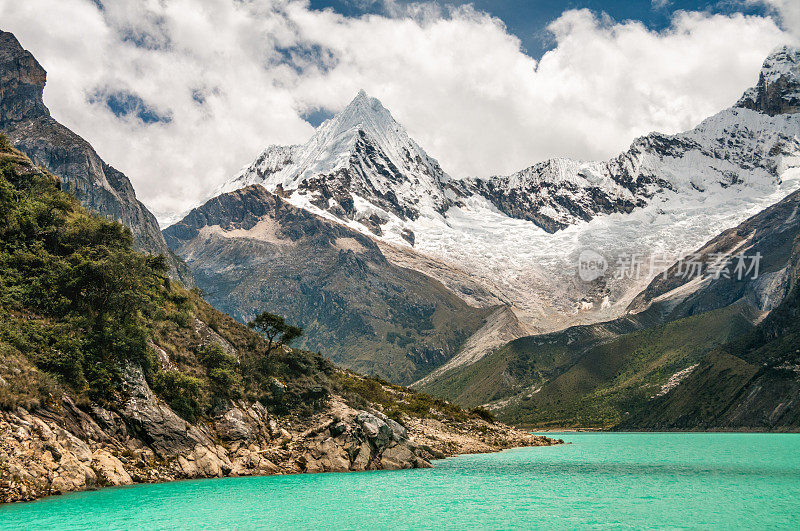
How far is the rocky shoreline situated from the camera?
43.5 m

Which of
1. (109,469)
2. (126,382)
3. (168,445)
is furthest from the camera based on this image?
(168,445)

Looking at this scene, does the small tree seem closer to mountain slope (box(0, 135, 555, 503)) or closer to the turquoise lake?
mountain slope (box(0, 135, 555, 503))

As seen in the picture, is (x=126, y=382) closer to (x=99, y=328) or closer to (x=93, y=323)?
(x=99, y=328)

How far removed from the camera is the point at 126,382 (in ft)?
186

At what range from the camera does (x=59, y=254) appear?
65562 millimetres

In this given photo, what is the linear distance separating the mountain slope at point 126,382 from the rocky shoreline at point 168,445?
4.8 inches

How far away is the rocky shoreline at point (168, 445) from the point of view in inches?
1713

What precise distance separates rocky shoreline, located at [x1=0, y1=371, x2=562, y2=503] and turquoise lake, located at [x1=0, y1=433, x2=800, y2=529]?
1.84 meters

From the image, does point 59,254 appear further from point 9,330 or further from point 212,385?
point 212,385

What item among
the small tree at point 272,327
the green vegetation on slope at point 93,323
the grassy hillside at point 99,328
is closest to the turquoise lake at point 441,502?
the grassy hillside at point 99,328

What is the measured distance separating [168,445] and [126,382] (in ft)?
23.2

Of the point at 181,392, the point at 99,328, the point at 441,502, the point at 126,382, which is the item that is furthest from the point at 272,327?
the point at 441,502

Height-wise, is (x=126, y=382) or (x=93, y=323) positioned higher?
(x=93, y=323)

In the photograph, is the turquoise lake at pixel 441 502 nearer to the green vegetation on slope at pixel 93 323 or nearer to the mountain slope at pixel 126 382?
the mountain slope at pixel 126 382
